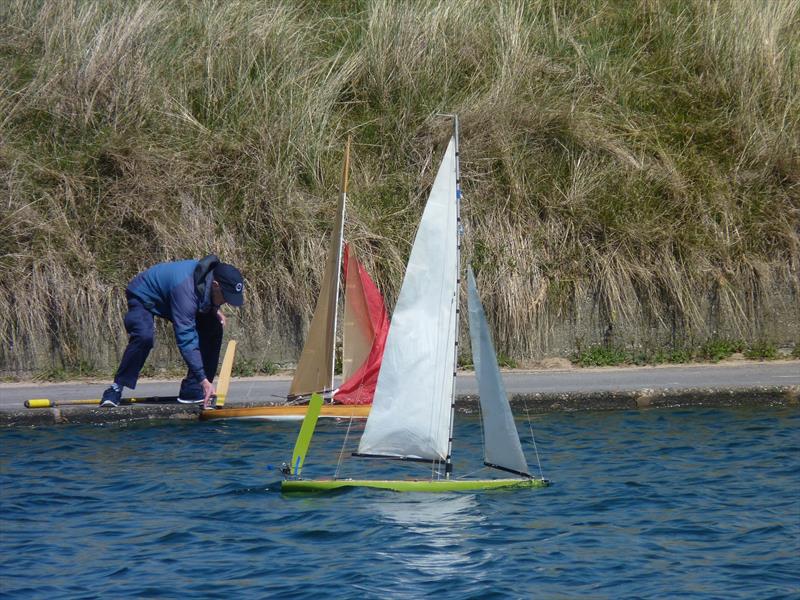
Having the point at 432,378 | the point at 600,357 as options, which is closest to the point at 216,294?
the point at 432,378

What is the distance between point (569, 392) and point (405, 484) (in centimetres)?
356

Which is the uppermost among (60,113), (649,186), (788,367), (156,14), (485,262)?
(156,14)

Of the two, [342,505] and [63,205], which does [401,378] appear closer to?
[342,505]

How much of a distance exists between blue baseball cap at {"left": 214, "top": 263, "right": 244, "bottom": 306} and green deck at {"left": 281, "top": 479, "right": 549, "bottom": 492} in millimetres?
2819

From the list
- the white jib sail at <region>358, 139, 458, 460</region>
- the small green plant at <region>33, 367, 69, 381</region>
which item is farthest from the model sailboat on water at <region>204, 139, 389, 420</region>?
the small green plant at <region>33, 367, 69, 381</region>

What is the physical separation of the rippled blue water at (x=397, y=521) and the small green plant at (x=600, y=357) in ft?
8.84

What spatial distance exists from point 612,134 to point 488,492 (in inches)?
309

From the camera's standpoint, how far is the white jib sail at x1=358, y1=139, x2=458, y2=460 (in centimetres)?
862

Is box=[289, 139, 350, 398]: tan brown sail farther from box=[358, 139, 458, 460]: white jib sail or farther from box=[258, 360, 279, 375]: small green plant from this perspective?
box=[358, 139, 458, 460]: white jib sail

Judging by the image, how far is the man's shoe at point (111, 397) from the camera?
11656 mm

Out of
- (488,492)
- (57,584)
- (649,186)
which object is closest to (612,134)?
(649,186)

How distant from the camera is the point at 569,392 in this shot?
39.9ft

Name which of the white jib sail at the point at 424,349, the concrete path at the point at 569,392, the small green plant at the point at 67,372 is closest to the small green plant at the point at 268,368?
the concrete path at the point at 569,392

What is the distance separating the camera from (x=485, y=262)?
1438cm
